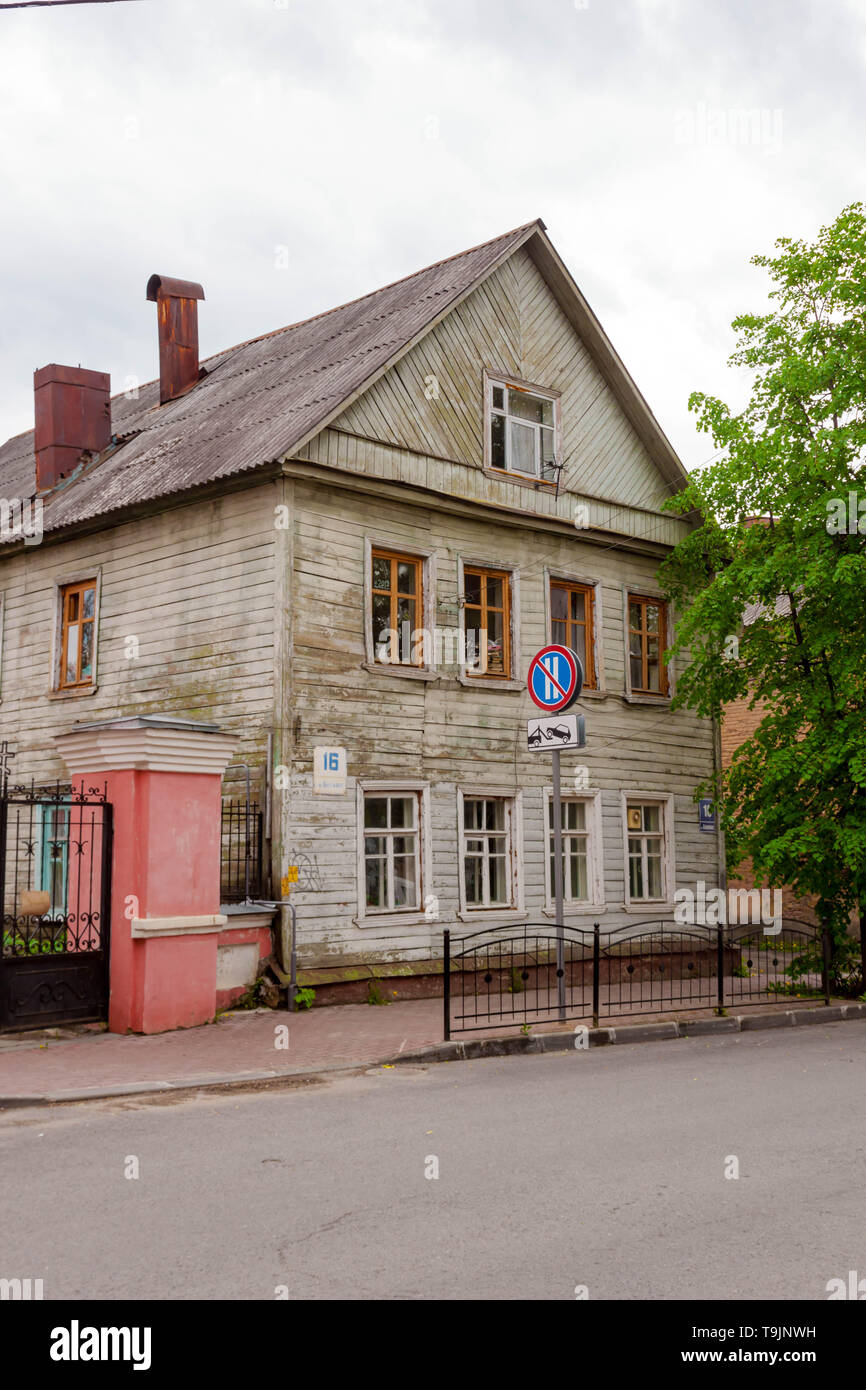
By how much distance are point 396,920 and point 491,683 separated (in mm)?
3673

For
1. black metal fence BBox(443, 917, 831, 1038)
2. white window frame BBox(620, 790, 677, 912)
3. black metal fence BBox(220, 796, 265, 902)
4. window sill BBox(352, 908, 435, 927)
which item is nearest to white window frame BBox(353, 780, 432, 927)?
window sill BBox(352, 908, 435, 927)

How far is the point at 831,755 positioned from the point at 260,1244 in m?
11.9

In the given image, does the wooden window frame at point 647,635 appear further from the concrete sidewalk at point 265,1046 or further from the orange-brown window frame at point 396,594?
the concrete sidewalk at point 265,1046

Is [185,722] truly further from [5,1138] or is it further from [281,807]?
[5,1138]

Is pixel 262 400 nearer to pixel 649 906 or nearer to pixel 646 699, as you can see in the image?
pixel 646 699

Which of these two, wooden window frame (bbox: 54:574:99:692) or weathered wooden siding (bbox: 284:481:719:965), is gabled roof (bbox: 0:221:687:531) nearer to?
wooden window frame (bbox: 54:574:99:692)

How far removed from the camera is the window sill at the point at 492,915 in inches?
672

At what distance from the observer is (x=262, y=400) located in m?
18.2

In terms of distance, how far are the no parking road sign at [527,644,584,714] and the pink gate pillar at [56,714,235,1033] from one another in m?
3.24

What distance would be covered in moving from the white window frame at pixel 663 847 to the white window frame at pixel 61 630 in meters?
8.09

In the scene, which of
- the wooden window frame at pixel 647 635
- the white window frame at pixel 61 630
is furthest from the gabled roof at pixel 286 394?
the wooden window frame at pixel 647 635

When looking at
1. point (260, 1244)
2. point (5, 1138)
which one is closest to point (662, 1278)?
point (260, 1244)

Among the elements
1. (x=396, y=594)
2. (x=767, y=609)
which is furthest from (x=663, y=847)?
(x=396, y=594)

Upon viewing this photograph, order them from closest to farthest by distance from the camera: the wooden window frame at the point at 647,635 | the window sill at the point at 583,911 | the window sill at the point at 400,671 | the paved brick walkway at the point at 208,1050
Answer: the paved brick walkway at the point at 208,1050 → the window sill at the point at 400,671 → the window sill at the point at 583,911 → the wooden window frame at the point at 647,635
